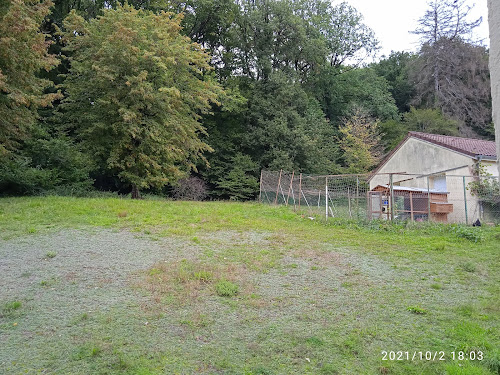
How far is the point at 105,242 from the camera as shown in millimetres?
7973

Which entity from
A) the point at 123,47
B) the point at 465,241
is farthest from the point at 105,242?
the point at 123,47

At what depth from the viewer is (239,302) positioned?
4.92 meters

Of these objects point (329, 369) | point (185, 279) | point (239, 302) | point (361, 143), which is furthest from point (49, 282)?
point (361, 143)

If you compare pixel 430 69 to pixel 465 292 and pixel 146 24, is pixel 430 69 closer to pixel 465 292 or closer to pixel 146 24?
pixel 146 24

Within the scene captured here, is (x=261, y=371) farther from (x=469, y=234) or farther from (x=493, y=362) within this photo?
(x=469, y=234)

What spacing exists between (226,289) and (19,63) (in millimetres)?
11783

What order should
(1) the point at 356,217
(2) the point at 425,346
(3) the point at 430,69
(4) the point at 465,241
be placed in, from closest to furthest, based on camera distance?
(2) the point at 425,346
(4) the point at 465,241
(1) the point at 356,217
(3) the point at 430,69

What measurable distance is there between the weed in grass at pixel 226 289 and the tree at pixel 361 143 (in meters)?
27.2

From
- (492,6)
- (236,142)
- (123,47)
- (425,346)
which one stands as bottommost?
(425,346)

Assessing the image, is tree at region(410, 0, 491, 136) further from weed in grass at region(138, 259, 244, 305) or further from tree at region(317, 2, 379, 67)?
weed in grass at region(138, 259, 244, 305)

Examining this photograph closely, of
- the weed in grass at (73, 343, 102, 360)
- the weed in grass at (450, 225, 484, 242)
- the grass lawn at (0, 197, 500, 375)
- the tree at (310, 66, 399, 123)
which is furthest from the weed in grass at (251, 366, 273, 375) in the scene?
the tree at (310, 66, 399, 123)

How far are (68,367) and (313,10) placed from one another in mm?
42286
